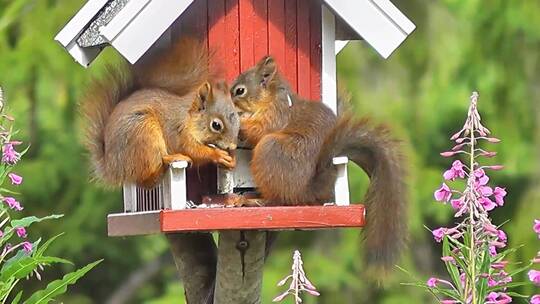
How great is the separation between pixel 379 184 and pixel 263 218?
1.17ft

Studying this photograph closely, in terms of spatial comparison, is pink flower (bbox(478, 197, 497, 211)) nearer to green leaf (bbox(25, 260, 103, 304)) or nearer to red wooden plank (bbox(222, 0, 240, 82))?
green leaf (bbox(25, 260, 103, 304))

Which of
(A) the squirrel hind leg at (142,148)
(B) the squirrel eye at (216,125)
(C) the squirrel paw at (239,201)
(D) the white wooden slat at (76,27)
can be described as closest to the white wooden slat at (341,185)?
(C) the squirrel paw at (239,201)

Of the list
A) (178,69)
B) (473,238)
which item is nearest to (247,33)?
(178,69)

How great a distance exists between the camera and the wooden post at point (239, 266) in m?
3.38

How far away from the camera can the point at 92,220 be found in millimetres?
8391

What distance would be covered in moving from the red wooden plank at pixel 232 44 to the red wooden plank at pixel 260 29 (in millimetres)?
46

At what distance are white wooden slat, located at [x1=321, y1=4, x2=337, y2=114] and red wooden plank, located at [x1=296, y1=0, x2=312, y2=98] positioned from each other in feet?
0.12

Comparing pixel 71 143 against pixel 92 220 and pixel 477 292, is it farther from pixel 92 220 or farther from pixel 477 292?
pixel 477 292

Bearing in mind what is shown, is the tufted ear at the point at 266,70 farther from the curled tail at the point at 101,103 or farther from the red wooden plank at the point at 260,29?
the curled tail at the point at 101,103

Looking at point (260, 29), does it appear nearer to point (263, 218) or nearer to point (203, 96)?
point (203, 96)

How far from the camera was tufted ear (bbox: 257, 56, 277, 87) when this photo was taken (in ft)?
10.8

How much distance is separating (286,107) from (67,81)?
161 inches

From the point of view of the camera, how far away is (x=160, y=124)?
321cm

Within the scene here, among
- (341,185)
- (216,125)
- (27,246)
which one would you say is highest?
(216,125)
